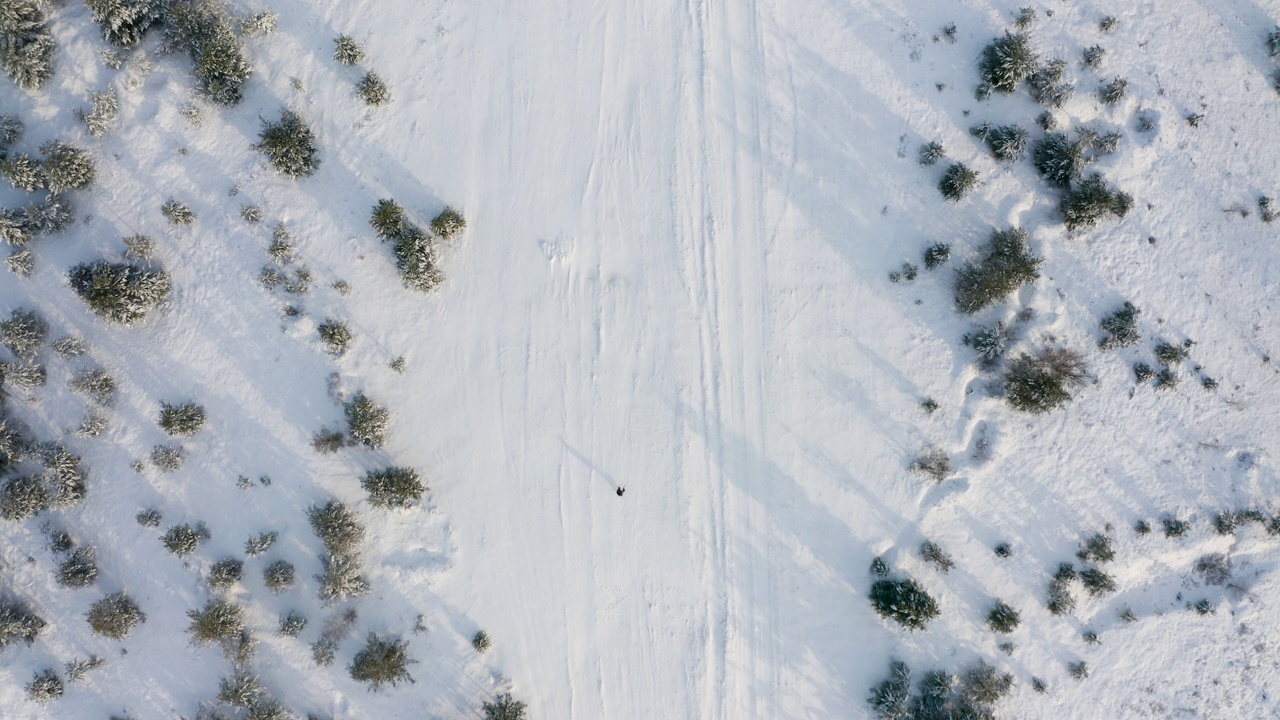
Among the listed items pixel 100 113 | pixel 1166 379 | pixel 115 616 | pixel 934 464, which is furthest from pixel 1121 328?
pixel 100 113

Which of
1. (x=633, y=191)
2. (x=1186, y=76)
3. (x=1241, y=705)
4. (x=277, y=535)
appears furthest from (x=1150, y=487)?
(x=277, y=535)

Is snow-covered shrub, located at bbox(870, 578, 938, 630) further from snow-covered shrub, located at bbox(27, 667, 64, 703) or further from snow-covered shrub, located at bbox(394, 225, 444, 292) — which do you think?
snow-covered shrub, located at bbox(27, 667, 64, 703)

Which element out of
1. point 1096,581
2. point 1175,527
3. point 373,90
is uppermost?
point 1175,527

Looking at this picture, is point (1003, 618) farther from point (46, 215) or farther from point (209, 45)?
point (46, 215)

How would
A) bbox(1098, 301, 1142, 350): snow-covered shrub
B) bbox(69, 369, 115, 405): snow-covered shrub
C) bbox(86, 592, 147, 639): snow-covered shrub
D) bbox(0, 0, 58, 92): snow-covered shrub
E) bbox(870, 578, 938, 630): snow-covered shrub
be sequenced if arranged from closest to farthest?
bbox(870, 578, 938, 630): snow-covered shrub
bbox(0, 0, 58, 92): snow-covered shrub
bbox(86, 592, 147, 639): snow-covered shrub
bbox(69, 369, 115, 405): snow-covered shrub
bbox(1098, 301, 1142, 350): snow-covered shrub

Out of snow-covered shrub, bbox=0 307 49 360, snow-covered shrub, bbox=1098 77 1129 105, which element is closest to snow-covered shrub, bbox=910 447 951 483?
snow-covered shrub, bbox=1098 77 1129 105
